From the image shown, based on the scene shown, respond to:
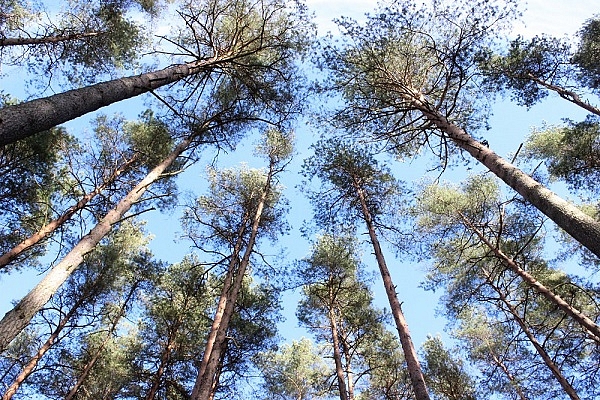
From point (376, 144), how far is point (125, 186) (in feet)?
22.8

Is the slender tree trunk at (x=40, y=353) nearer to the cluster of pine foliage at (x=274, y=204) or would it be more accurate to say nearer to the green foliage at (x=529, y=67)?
the cluster of pine foliage at (x=274, y=204)

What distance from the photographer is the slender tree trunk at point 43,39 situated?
8.87m

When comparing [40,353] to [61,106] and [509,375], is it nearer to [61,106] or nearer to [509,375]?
[61,106]

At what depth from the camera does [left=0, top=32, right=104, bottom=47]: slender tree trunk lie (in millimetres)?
8867

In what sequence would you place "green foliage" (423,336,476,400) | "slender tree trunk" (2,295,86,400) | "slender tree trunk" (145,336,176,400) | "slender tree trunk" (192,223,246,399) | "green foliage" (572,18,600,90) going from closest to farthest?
"slender tree trunk" (192,223,246,399) → "slender tree trunk" (2,295,86,400) → "slender tree trunk" (145,336,176,400) → "green foliage" (572,18,600,90) → "green foliage" (423,336,476,400)

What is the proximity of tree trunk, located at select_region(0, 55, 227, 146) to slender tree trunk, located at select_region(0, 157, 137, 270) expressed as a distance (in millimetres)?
3726

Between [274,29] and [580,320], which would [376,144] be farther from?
[580,320]

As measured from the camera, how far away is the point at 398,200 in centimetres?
1199

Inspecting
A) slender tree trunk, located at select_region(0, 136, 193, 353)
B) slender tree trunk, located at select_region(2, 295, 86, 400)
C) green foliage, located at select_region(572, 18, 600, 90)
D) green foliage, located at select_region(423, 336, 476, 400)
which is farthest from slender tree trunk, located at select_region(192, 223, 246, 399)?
green foliage, located at select_region(572, 18, 600, 90)

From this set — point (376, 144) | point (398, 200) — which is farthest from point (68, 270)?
point (398, 200)

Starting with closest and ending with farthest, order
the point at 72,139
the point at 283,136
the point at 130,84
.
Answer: the point at 130,84
the point at 72,139
the point at 283,136

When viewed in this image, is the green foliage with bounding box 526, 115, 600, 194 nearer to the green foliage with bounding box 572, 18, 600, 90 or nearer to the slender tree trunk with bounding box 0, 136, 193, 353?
the green foliage with bounding box 572, 18, 600, 90

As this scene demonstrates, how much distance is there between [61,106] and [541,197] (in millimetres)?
5241

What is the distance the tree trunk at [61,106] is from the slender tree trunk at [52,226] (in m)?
3.73
